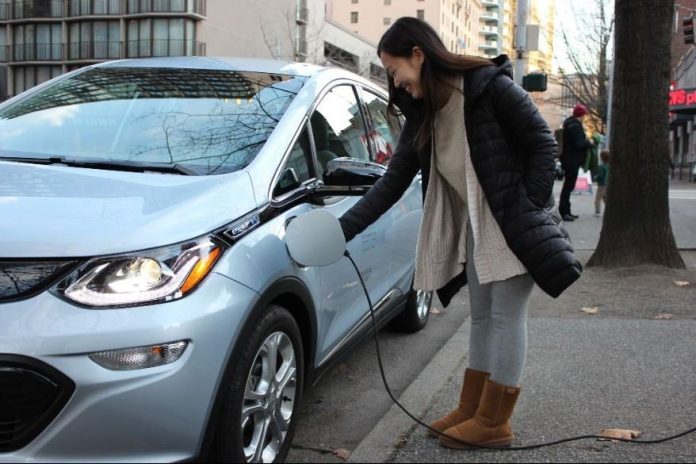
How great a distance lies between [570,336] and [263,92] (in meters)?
2.68

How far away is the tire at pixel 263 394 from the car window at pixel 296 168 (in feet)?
1.85

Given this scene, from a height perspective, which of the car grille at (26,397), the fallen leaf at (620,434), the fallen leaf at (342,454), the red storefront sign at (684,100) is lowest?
the fallen leaf at (342,454)

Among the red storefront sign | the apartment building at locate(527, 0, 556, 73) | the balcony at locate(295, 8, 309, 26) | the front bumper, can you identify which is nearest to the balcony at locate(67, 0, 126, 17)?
the balcony at locate(295, 8, 309, 26)

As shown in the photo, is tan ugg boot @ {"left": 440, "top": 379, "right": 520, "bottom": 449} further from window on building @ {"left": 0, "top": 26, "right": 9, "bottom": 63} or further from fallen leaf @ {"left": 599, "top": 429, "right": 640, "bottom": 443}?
window on building @ {"left": 0, "top": 26, "right": 9, "bottom": 63}

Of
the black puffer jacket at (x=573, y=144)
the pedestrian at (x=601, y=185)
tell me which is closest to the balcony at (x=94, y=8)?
the pedestrian at (x=601, y=185)

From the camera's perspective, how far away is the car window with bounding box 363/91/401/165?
456cm

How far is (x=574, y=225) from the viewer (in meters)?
11.6

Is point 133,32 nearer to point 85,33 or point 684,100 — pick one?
point 85,33

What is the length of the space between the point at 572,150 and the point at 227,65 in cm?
932

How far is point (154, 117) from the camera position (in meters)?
3.39

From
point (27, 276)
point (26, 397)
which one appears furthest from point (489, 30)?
point (26, 397)

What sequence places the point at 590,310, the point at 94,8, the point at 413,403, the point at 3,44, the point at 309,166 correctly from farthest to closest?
the point at 3,44 → the point at 94,8 → the point at 590,310 → the point at 413,403 → the point at 309,166

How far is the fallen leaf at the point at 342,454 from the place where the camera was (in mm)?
3096

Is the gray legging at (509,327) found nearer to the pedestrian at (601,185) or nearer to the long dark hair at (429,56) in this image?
the long dark hair at (429,56)
